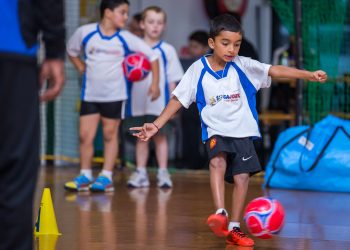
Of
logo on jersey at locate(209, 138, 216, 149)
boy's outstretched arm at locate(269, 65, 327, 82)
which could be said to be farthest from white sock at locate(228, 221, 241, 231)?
boy's outstretched arm at locate(269, 65, 327, 82)

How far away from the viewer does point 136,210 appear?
7.48 m

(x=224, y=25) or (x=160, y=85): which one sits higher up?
(x=224, y=25)

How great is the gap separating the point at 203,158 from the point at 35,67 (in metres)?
Result: 8.76

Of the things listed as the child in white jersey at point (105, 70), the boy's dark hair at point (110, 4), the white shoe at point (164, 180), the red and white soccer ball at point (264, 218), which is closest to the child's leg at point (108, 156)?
the child in white jersey at point (105, 70)

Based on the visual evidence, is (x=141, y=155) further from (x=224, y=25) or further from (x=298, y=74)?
(x=298, y=74)

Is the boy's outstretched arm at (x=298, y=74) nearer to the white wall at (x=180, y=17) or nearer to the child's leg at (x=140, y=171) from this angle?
the child's leg at (x=140, y=171)

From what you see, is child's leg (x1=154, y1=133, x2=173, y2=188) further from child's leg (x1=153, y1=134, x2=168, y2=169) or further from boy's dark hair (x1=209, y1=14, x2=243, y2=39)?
boy's dark hair (x1=209, y1=14, x2=243, y2=39)

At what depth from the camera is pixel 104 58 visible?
29.4ft

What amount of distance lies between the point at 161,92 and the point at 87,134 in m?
0.99

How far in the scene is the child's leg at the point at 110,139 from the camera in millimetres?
9055

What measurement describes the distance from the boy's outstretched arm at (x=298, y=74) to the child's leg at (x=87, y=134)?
324 centimetres

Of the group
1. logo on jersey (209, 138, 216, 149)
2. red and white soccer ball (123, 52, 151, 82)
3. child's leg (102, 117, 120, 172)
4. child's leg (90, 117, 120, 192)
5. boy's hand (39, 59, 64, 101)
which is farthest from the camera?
child's leg (102, 117, 120, 172)

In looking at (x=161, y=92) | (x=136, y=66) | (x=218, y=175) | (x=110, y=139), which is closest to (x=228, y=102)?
(x=218, y=175)

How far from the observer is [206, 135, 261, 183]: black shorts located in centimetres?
610
